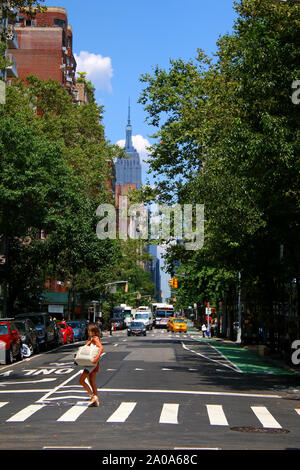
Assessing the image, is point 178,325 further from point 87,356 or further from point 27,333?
point 87,356

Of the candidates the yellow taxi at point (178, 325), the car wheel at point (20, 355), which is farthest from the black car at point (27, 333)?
the yellow taxi at point (178, 325)

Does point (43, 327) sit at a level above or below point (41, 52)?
below

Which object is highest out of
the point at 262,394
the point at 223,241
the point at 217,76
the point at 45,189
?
the point at 217,76

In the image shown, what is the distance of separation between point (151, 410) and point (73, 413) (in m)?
1.67

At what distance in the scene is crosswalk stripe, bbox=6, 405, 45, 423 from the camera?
13.8m

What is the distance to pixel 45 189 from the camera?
37.8 metres

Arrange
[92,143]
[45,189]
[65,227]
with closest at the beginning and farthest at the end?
[45,189], [65,227], [92,143]

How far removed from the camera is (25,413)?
14680 mm

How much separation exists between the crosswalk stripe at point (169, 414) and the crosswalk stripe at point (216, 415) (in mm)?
663

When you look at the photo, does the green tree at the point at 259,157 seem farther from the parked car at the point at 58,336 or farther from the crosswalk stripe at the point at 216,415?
the parked car at the point at 58,336

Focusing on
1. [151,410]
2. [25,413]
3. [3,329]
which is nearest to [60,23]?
[3,329]
